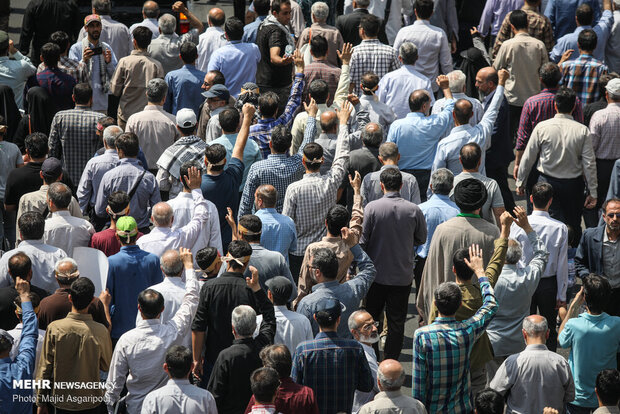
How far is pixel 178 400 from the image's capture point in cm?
711

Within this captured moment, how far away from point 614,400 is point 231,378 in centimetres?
283

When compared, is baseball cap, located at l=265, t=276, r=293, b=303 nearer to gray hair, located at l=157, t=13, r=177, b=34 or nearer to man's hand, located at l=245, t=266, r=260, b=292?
man's hand, located at l=245, t=266, r=260, b=292

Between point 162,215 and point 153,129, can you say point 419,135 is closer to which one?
point 153,129

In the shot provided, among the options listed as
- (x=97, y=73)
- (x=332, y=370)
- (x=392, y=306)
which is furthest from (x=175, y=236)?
(x=97, y=73)

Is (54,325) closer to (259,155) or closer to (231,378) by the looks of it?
(231,378)

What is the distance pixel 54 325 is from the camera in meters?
7.66

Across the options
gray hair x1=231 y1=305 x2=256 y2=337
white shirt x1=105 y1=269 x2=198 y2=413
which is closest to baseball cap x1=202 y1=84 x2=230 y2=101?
white shirt x1=105 y1=269 x2=198 y2=413

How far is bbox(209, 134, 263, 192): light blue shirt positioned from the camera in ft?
34.6

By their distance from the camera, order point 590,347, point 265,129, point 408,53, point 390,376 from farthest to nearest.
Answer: point 408,53, point 265,129, point 590,347, point 390,376

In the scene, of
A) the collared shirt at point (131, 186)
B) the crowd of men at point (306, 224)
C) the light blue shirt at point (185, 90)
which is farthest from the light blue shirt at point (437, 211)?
the light blue shirt at point (185, 90)

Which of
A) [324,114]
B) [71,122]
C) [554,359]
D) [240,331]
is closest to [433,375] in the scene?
[554,359]

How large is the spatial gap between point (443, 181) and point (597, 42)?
5185 millimetres

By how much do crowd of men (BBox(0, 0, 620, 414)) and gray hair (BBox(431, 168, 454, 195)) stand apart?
30mm

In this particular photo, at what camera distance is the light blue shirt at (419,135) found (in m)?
11.0
